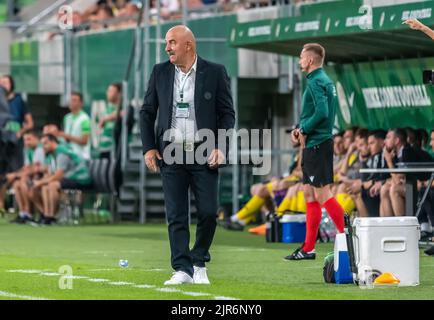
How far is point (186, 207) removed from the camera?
11.7 metres

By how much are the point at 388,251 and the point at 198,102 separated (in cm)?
193

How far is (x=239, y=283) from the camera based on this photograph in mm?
11828

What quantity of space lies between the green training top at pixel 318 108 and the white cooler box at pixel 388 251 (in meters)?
3.03

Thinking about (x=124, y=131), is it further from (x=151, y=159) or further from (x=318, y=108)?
(x=151, y=159)

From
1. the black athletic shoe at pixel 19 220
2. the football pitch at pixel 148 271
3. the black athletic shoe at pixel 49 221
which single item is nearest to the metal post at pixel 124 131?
the black athletic shoe at pixel 49 221

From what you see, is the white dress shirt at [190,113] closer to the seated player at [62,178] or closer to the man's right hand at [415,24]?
the man's right hand at [415,24]

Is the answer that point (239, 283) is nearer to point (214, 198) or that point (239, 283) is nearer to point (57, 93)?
→ point (214, 198)

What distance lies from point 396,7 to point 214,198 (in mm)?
6771

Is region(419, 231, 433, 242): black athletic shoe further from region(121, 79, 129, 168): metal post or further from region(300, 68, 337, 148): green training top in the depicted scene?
region(121, 79, 129, 168): metal post

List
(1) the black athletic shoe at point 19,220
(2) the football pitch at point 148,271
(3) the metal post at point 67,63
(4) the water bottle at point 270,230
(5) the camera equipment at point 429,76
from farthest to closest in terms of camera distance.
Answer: (3) the metal post at point 67,63
(1) the black athletic shoe at point 19,220
(4) the water bottle at point 270,230
(5) the camera equipment at point 429,76
(2) the football pitch at point 148,271

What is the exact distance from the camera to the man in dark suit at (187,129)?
11.7 metres

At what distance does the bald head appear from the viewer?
1166 centimetres

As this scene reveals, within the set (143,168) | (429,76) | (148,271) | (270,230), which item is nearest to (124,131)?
(143,168)
